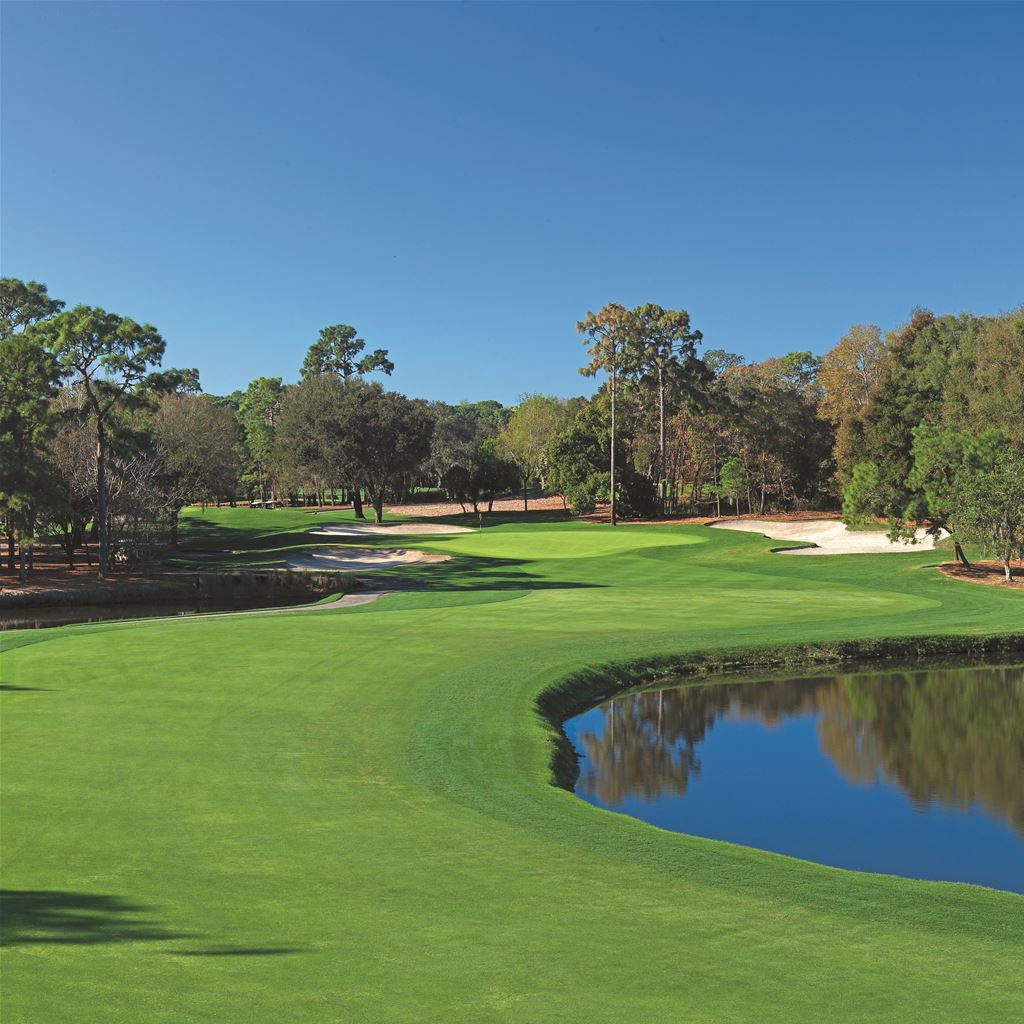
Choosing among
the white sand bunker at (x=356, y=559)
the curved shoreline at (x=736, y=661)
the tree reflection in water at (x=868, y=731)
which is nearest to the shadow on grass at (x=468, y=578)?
the white sand bunker at (x=356, y=559)

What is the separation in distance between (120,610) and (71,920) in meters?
36.7

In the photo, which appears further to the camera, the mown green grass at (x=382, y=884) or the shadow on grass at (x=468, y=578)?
the shadow on grass at (x=468, y=578)

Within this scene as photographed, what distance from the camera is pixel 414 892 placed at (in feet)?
31.2

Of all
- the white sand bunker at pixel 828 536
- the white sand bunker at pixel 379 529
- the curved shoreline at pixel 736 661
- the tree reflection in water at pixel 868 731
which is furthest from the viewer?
the white sand bunker at pixel 379 529

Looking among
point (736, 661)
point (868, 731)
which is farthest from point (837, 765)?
point (736, 661)

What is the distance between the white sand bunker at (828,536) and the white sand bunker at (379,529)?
65.7ft

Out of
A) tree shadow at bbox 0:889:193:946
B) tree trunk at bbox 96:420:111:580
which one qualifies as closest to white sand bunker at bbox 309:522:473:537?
tree trunk at bbox 96:420:111:580

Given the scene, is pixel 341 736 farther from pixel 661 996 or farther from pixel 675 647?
pixel 675 647

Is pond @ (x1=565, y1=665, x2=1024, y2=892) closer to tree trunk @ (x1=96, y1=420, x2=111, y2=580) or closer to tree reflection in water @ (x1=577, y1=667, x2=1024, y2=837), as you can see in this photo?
tree reflection in water @ (x1=577, y1=667, x2=1024, y2=837)

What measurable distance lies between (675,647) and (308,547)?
129 feet

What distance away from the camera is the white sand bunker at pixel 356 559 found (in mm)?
55438

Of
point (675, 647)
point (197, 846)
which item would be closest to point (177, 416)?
point (675, 647)

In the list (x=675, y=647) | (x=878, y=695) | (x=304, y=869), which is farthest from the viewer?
(x=675, y=647)

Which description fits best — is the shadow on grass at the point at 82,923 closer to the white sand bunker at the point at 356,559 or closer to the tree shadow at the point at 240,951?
the tree shadow at the point at 240,951
